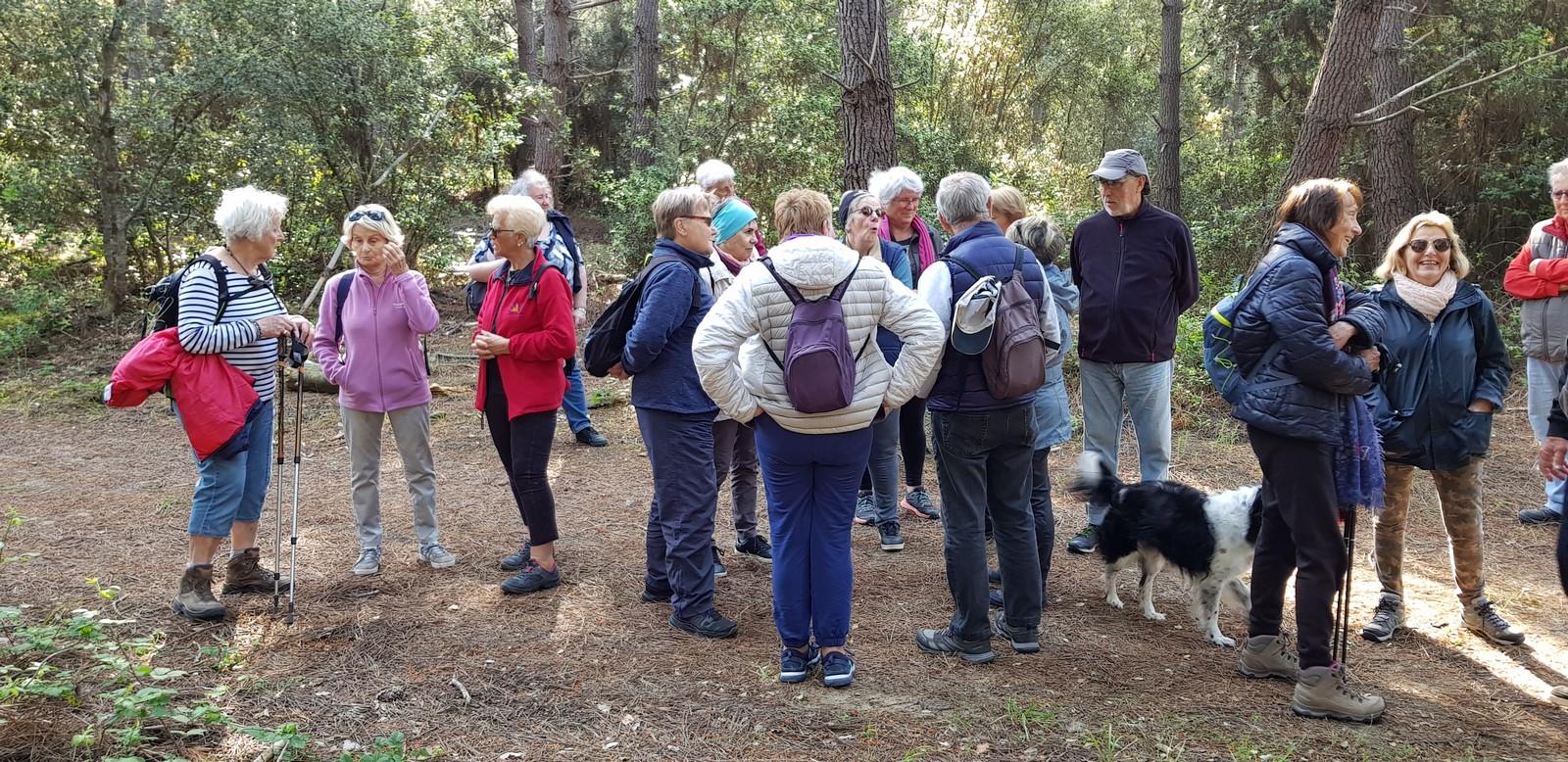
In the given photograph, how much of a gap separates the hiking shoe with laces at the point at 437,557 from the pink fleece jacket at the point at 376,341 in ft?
2.62

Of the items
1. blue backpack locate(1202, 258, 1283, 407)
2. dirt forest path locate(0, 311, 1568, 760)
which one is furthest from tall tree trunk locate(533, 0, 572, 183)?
blue backpack locate(1202, 258, 1283, 407)

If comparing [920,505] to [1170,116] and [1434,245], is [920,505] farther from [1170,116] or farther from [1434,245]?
[1170,116]

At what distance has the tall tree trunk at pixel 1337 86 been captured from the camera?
8.78 meters

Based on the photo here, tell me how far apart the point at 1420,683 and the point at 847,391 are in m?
2.53

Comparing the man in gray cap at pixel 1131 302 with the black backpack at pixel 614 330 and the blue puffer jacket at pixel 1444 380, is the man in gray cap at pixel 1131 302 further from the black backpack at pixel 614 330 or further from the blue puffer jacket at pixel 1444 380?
the black backpack at pixel 614 330

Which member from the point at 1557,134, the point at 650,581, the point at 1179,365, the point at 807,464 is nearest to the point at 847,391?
the point at 807,464

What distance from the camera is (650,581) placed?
479 centimetres

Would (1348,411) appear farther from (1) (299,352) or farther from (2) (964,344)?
(1) (299,352)

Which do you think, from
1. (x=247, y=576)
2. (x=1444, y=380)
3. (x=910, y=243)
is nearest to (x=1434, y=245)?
(x=1444, y=380)

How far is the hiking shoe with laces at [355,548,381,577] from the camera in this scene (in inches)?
199

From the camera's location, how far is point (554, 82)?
15.4m

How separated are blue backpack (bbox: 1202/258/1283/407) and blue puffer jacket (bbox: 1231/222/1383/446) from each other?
0.02 m

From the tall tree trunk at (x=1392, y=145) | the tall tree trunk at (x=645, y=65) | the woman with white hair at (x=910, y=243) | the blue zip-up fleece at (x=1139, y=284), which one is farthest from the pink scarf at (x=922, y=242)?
the tall tree trunk at (x=645, y=65)

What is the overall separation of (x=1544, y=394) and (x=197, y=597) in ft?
23.5
